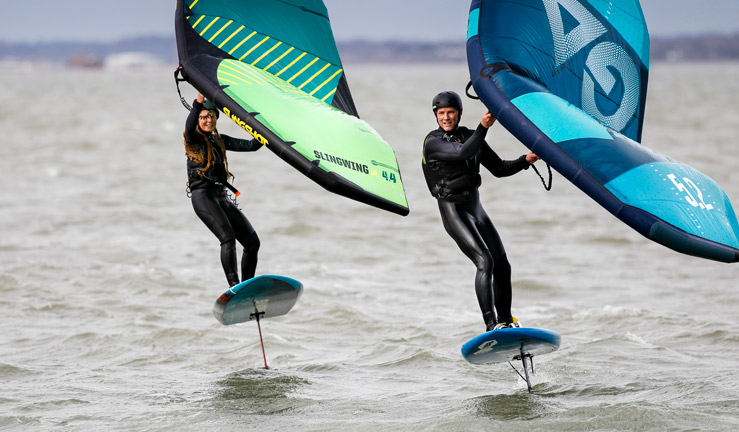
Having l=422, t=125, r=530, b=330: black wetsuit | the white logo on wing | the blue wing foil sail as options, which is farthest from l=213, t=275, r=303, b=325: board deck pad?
the white logo on wing

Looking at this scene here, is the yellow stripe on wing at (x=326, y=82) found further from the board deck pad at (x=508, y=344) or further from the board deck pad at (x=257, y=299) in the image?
the board deck pad at (x=508, y=344)

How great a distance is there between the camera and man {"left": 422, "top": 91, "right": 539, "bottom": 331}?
7145mm

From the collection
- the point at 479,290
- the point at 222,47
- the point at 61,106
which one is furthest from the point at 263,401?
the point at 61,106

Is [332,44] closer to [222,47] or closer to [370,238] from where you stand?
[222,47]

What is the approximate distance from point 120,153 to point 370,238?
16.0 m

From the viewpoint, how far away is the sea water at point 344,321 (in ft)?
24.1

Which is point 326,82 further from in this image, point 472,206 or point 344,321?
point 344,321

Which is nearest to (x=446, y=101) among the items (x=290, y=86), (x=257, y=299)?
(x=290, y=86)

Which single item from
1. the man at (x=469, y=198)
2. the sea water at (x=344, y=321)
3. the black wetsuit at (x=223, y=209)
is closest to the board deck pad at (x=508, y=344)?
the man at (x=469, y=198)

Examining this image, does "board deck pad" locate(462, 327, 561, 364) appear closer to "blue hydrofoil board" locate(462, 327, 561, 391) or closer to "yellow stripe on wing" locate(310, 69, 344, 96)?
"blue hydrofoil board" locate(462, 327, 561, 391)

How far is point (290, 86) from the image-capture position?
8352mm

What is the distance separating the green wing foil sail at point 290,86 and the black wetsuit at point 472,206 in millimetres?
364

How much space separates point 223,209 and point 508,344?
110 inches

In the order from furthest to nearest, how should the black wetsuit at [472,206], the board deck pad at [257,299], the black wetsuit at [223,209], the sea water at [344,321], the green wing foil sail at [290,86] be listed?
the black wetsuit at [223,209] → the board deck pad at [257,299] → the sea water at [344,321] → the black wetsuit at [472,206] → the green wing foil sail at [290,86]
